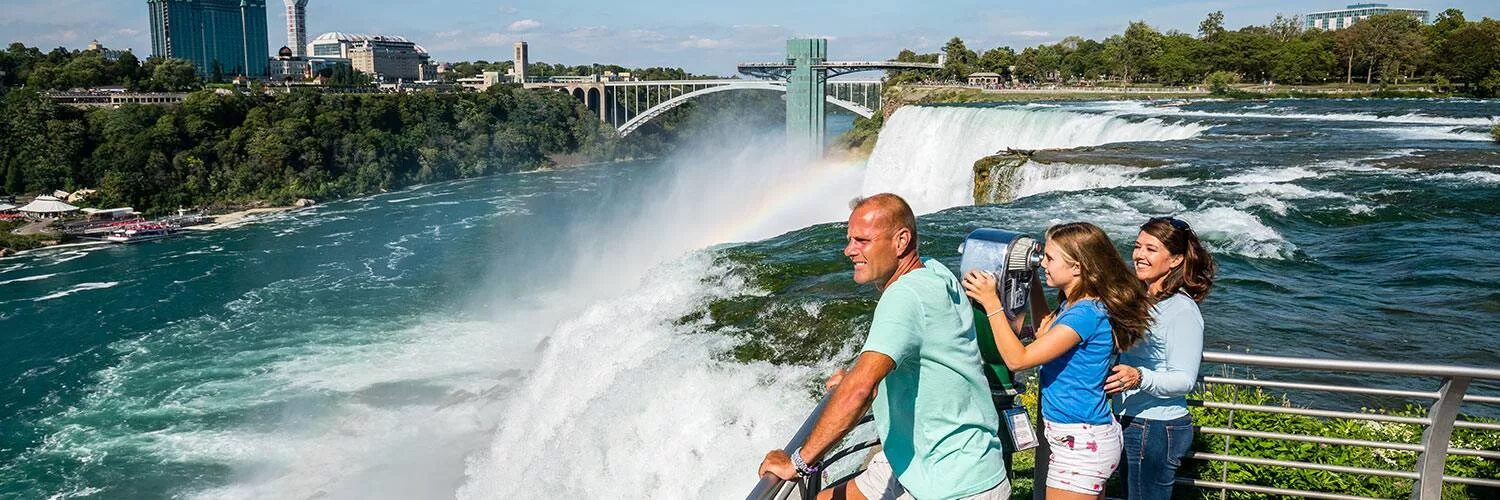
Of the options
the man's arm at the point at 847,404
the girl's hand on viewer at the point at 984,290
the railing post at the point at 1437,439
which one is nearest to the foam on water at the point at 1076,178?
the railing post at the point at 1437,439

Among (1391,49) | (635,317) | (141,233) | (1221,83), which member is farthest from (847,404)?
(1391,49)

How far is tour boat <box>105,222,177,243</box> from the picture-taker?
34.1 m

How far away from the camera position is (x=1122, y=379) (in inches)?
109

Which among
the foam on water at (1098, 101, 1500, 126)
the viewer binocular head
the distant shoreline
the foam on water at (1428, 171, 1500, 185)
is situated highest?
the foam on water at (1098, 101, 1500, 126)

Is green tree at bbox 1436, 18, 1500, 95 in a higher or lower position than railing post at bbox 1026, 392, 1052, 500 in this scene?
higher

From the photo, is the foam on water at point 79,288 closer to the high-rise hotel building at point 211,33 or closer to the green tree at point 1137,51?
the green tree at point 1137,51

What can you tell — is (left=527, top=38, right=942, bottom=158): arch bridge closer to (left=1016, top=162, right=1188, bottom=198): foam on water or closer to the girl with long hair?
(left=1016, top=162, right=1188, bottom=198): foam on water

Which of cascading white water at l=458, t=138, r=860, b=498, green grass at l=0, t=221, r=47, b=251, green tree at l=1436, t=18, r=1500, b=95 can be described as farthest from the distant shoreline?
green tree at l=1436, t=18, r=1500, b=95

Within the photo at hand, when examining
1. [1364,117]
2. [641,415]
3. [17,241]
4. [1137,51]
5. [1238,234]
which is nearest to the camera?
[641,415]

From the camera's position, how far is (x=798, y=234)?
14008 mm

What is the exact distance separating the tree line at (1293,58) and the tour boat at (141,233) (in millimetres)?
42447

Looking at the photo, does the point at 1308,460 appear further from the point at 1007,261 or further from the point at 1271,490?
the point at 1007,261

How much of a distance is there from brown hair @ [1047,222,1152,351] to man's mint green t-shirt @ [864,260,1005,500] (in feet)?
1.69

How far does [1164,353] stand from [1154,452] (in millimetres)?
339
